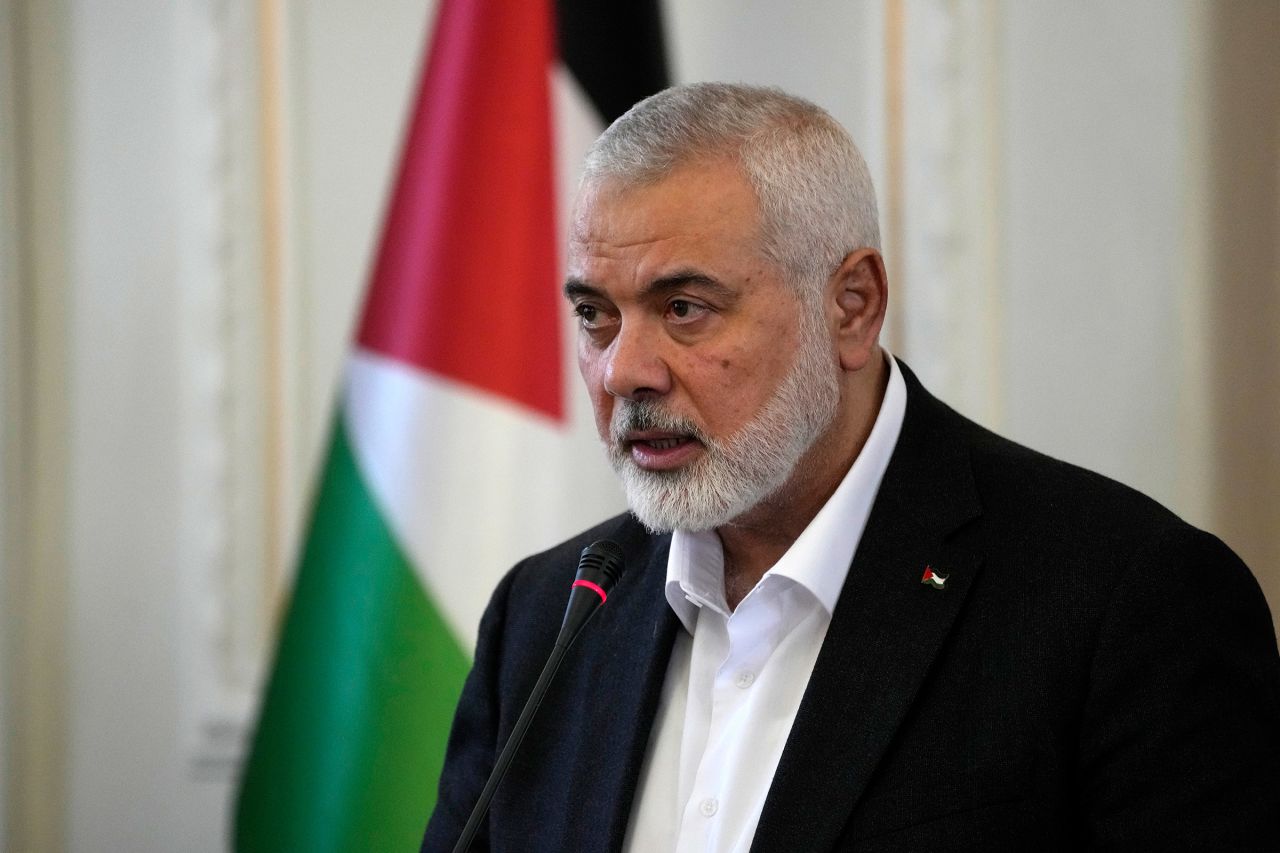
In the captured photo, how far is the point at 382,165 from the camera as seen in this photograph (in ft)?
11.5

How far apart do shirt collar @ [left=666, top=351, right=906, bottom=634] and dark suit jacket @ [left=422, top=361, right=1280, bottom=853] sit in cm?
4

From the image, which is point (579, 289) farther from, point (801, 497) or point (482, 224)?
point (482, 224)

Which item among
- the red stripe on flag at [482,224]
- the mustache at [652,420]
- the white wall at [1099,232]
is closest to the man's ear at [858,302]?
the mustache at [652,420]

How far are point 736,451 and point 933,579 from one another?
0.27 metres

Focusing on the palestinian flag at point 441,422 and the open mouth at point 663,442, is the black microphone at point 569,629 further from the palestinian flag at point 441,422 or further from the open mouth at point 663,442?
the palestinian flag at point 441,422

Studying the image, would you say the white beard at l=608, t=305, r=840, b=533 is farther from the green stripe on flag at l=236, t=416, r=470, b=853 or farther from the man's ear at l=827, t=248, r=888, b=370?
the green stripe on flag at l=236, t=416, r=470, b=853

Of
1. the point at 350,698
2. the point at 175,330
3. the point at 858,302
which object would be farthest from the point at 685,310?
the point at 175,330

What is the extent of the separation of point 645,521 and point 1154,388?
1593 millimetres

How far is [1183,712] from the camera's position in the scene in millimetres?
1369

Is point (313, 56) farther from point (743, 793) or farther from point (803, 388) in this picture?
point (743, 793)

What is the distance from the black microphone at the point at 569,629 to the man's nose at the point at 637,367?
7.2 inches

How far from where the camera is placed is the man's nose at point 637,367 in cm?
157

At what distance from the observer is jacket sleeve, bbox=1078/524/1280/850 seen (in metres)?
1.34

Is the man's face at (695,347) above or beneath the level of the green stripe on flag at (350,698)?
above
